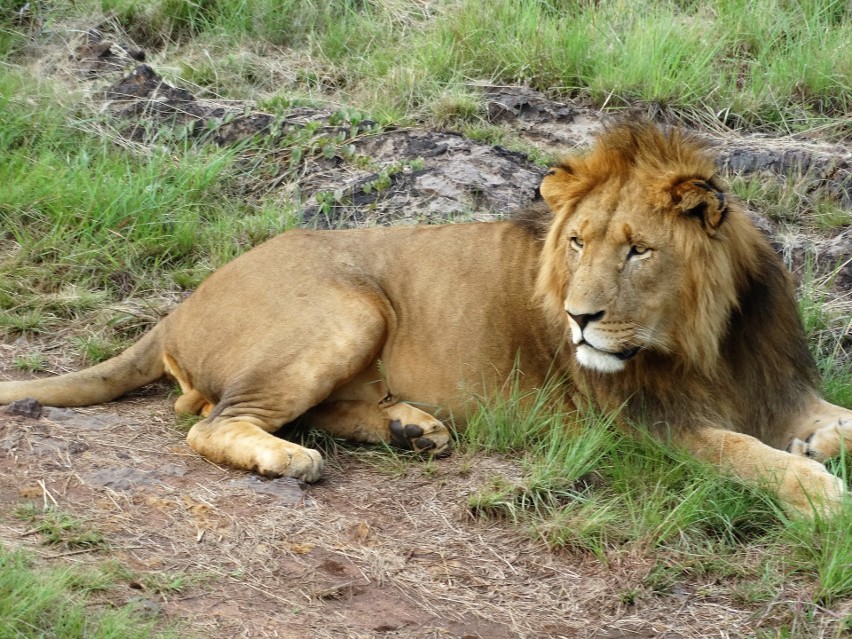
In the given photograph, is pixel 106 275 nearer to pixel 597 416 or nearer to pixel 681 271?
pixel 597 416

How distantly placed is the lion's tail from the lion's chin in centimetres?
184

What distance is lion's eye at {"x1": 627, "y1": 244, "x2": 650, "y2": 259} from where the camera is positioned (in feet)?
12.8

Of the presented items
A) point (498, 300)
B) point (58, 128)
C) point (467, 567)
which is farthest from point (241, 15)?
point (467, 567)

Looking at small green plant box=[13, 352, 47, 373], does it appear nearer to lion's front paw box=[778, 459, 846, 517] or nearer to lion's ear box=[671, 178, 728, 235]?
lion's ear box=[671, 178, 728, 235]

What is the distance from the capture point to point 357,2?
827cm

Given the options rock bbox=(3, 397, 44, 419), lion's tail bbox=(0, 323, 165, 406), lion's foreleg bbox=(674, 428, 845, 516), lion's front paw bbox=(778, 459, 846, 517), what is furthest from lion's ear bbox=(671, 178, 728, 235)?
rock bbox=(3, 397, 44, 419)

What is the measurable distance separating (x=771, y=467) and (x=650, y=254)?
79 cm

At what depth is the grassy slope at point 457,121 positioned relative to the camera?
12.6ft

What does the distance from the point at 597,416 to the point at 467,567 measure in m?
0.90

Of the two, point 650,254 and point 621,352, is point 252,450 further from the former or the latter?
point 650,254

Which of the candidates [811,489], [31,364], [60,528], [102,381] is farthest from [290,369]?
[811,489]

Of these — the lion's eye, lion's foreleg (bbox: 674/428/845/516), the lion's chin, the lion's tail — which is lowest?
the lion's tail

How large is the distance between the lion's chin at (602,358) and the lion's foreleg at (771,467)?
0.37 meters

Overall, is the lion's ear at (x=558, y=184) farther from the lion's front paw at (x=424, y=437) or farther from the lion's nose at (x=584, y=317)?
the lion's front paw at (x=424, y=437)
